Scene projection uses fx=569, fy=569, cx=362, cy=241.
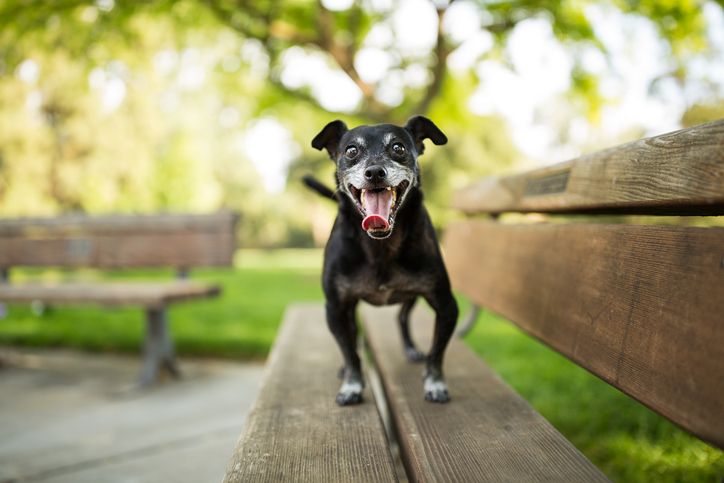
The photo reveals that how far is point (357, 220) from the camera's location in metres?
1.91

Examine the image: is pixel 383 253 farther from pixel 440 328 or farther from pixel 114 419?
pixel 114 419

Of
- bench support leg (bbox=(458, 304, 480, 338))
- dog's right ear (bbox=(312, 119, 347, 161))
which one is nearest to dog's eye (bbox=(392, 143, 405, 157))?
dog's right ear (bbox=(312, 119, 347, 161))

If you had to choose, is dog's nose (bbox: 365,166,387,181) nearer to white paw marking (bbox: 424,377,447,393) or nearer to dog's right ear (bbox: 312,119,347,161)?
dog's right ear (bbox: 312,119,347,161)

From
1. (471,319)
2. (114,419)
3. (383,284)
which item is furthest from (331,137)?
(114,419)

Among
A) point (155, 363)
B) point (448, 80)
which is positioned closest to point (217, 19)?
point (448, 80)

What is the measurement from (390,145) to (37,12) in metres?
6.03

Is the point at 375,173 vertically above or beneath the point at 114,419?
above

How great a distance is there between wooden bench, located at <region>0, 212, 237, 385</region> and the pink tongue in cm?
343

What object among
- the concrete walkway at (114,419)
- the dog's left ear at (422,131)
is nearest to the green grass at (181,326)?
the concrete walkway at (114,419)

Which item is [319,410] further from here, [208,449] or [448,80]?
[448,80]

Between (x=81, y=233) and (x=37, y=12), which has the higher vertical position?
(x=37, y=12)

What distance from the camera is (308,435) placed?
1.61 metres

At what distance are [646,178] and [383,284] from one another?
0.89 m

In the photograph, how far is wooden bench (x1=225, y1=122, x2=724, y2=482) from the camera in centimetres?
111
